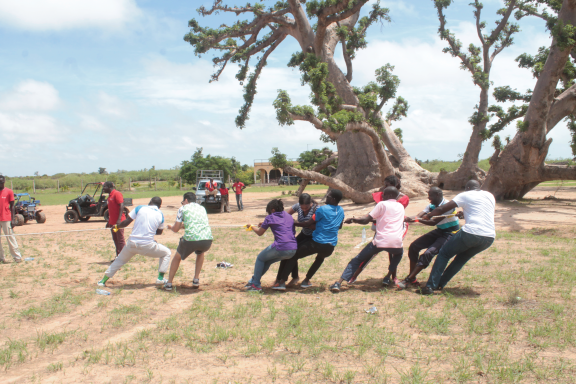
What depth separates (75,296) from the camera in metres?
6.70

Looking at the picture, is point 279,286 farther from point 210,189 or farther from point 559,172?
point 559,172

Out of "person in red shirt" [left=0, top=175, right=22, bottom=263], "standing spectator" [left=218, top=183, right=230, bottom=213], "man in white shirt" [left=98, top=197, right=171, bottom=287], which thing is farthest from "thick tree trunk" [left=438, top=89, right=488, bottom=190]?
"person in red shirt" [left=0, top=175, right=22, bottom=263]

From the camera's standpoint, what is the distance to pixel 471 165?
974 inches

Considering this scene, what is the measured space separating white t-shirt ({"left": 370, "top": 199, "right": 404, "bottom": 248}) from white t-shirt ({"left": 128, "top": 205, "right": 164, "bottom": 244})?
342 centimetres

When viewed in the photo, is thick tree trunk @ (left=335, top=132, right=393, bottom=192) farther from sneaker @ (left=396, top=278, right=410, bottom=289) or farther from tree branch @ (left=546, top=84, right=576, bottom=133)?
sneaker @ (left=396, top=278, right=410, bottom=289)

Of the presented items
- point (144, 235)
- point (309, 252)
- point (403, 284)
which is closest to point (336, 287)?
point (309, 252)

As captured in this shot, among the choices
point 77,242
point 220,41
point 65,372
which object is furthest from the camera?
point 220,41

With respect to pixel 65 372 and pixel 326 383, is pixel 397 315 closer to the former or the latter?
pixel 326 383

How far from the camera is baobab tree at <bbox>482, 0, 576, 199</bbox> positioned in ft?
55.6

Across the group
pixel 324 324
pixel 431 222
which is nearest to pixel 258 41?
pixel 431 222

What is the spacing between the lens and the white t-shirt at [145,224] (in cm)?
700

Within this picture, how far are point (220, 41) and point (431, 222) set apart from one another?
21676mm

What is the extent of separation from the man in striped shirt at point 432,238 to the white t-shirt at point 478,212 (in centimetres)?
50

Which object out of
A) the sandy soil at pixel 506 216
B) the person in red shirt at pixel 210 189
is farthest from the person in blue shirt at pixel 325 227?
the person in red shirt at pixel 210 189
